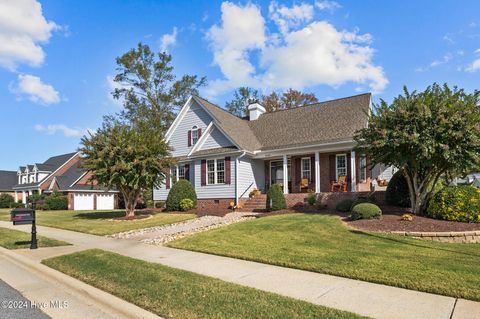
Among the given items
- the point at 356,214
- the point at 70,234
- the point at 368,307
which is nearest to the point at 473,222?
the point at 356,214

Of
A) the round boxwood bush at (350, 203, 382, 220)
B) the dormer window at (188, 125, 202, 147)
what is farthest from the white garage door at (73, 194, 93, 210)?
the round boxwood bush at (350, 203, 382, 220)

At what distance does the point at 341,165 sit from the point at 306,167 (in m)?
2.25

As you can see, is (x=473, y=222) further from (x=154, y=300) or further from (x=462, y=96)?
(x=154, y=300)

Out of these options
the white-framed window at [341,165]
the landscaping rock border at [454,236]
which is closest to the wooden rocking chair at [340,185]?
the white-framed window at [341,165]

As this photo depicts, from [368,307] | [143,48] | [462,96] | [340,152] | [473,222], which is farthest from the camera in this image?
[143,48]

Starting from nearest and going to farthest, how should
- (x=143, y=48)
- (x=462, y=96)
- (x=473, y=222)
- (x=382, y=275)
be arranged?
(x=382, y=275)
(x=473, y=222)
(x=462, y=96)
(x=143, y=48)

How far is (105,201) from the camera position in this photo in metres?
39.4

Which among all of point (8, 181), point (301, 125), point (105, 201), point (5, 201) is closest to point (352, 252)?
point (301, 125)

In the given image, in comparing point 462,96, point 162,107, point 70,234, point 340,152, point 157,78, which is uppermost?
point 157,78

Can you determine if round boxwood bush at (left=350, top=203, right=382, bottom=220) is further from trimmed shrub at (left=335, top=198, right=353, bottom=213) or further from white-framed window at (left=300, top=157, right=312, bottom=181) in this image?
white-framed window at (left=300, top=157, right=312, bottom=181)

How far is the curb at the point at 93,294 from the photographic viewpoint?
Result: 4.70 m

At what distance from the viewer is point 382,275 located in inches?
239

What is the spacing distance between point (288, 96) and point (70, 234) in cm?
3252

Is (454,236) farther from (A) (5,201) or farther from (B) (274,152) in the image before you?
(A) (5,201)
